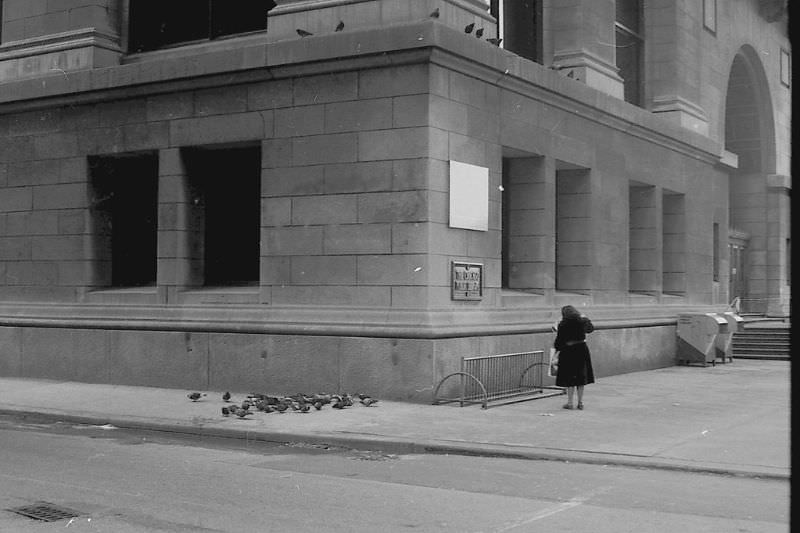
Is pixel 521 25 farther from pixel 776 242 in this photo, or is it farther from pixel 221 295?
pixel 776 242

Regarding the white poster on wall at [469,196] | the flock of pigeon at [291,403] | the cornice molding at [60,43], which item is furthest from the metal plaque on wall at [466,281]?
the cornice molding at [60,43]

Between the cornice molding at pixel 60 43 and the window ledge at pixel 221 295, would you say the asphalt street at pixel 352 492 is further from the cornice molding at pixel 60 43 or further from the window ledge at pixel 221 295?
the cornice molding at pixel 60 43

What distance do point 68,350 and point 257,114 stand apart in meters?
6.17

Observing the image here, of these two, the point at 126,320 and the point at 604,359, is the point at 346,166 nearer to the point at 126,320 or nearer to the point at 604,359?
the point at 126,320

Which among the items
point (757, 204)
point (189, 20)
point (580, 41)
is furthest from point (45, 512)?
point (757, 204)

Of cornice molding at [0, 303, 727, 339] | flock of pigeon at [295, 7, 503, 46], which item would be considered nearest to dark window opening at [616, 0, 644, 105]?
cornice molding at [0, 303, 727, 339]

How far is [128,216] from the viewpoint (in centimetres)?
1931

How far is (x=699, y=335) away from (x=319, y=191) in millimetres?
11907

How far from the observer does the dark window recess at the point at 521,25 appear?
20.0 m

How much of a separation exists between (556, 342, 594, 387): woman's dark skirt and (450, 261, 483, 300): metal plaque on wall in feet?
6.97

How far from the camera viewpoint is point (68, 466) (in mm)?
9922

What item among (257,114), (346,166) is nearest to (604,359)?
(346,166)

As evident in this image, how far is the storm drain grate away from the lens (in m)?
7.44

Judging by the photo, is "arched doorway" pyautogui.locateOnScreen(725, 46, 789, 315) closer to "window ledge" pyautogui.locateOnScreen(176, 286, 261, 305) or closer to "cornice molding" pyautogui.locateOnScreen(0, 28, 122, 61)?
"window ledge" pyautogui.locateOnScreen(176, 286, 261, 305)
